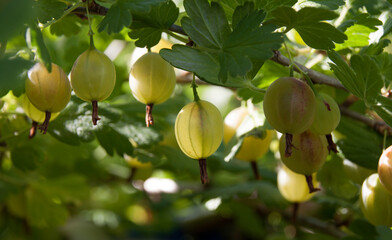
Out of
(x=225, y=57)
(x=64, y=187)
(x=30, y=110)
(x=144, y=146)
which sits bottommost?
(x=64, y=187)

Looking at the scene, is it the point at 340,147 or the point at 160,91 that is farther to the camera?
the point at 340,147

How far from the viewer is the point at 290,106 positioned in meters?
0.53

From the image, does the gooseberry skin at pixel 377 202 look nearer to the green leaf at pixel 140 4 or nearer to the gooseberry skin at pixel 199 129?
the gooseberry skin at pixel 199 129

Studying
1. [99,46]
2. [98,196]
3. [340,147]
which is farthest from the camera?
[98,196]

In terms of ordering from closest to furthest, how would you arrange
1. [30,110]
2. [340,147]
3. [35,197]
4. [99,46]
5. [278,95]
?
[278,95], [30,110], [340,147], [99,46], [35,197]

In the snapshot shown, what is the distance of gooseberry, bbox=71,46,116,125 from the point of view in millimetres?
563

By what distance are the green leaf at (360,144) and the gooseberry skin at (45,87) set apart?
0.44 m

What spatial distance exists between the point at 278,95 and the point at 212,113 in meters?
0.09

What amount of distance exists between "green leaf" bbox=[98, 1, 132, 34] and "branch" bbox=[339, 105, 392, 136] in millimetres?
456

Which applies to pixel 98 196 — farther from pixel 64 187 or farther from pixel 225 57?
pixel 225 57

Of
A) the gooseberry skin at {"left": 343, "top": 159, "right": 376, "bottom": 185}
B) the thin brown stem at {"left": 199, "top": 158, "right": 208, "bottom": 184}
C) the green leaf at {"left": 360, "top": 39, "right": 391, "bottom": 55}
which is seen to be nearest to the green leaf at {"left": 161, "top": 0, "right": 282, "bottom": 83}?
the thin brown stem at {"left": 199, "top": 158, "right": 208, "bottom": 184}

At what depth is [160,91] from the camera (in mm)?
604

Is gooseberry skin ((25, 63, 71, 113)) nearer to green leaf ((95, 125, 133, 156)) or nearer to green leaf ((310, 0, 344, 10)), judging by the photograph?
green leaf ((95, 125, 133, 156))

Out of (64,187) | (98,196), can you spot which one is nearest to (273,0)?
(64,187)
